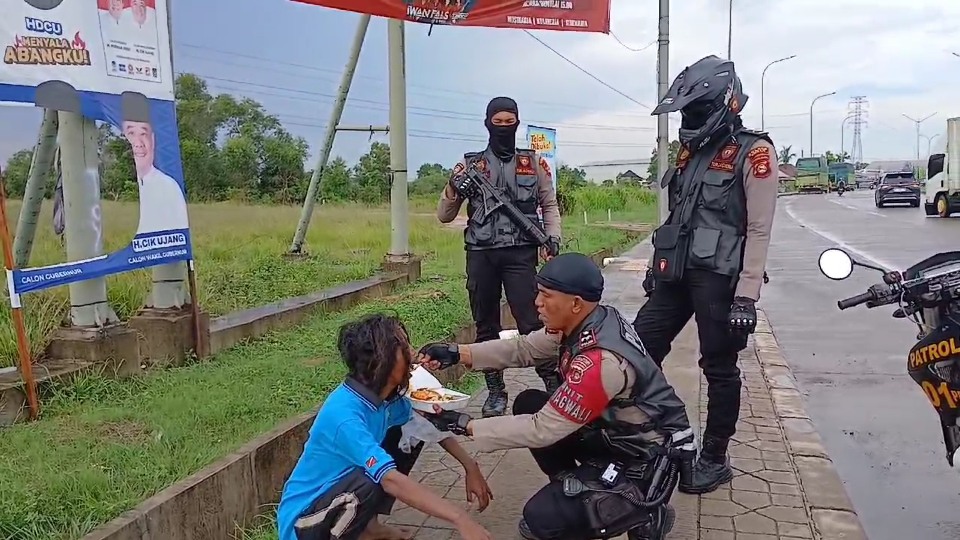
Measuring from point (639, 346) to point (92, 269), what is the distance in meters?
3.01

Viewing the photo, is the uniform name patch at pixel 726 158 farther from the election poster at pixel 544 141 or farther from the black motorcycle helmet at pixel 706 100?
the election poster at pixel 544 141

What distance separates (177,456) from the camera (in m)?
3.30

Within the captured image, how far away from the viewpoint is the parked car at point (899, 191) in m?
32.6

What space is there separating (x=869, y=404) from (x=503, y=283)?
263 centimetres

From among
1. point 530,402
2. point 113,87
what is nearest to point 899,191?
point 113,87

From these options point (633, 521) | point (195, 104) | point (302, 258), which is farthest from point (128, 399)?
point (195, 104)

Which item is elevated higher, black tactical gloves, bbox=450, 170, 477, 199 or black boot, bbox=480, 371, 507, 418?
black tactical gloves, bbox=450, 170, 477, 199

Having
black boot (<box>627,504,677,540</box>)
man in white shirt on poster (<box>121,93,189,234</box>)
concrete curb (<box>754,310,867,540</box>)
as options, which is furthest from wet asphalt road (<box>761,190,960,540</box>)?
man in white shirt on poster (<box>121,93,189,234</box>)

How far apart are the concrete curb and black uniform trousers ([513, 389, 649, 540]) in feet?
3.53

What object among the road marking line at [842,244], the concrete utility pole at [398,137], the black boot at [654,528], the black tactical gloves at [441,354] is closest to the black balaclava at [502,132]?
the black tactical gloves at [441,354]

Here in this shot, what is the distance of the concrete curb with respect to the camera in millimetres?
3387

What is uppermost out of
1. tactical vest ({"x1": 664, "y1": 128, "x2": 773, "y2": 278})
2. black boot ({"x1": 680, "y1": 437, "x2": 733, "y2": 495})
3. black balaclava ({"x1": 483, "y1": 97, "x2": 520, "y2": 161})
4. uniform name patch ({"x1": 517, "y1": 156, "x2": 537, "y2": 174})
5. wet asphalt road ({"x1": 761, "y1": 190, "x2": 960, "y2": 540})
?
black balaclava ({"x1": 483, "y1": 97, "x2": 520, "y2": 161})

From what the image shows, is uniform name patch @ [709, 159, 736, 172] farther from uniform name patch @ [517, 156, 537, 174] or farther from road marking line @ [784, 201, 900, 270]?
road marking line @ [784, 201, 900, 270]

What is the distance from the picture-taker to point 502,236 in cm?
457
